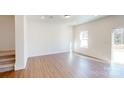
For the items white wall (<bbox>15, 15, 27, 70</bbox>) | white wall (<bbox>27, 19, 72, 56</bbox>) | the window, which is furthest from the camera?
the window

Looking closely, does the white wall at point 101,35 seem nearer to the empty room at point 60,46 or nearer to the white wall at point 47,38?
the empty room at point 60,46

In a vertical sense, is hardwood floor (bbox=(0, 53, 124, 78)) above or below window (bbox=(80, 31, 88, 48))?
below

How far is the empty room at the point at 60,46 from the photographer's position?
15.2 ft

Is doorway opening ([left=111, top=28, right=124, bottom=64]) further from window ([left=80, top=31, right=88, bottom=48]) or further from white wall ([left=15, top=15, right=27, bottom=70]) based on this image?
white wall ([left=15, top=15, right=27, bottom=70])

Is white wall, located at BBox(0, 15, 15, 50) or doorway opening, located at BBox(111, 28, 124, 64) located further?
white wall, located at BBox(0, 15, 15, 50)

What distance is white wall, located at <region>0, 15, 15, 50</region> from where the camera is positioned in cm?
660

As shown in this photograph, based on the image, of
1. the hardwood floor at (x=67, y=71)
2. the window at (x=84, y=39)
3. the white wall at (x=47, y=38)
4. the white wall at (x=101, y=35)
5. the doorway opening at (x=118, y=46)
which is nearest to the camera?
the hardwood floor at (x=67, y=71)

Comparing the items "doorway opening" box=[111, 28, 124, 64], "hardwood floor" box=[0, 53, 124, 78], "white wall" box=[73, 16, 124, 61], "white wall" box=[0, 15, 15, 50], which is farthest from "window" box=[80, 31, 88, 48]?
"white wall" box=[0, 15, 15, 50]

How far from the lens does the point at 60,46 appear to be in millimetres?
10680

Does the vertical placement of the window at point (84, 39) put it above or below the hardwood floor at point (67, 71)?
above

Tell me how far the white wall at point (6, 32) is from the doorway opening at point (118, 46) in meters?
5.21

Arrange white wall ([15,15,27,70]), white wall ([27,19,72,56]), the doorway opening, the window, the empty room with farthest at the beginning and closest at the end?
the window < white wall ([27,19,72,56]) < the doorway opening < white wall ([15,15,27,70]) < the empty room

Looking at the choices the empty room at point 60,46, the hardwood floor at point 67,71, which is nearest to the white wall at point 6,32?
the empty room at point 60,46
